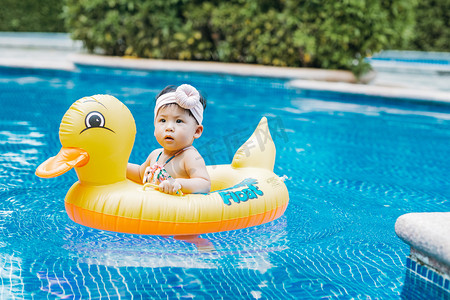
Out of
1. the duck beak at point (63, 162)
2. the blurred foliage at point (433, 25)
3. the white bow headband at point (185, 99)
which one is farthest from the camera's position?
the blurred foliage at point (433, 25)

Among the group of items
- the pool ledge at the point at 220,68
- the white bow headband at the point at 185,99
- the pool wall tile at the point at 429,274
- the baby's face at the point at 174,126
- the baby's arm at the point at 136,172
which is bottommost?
the pool wall tile at the point at 429,274

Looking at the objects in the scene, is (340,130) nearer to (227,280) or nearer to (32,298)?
(227,280)

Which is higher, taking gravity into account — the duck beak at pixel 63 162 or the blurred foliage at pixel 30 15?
the blurred foliage at pixel 30 15

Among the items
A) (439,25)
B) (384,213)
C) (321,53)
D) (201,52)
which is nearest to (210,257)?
(384,213)

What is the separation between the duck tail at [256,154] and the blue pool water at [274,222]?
396mm

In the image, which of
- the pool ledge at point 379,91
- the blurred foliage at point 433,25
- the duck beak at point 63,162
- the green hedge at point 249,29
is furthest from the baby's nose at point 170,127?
the blurred foliage at point 433,25

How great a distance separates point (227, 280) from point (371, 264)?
836 mm

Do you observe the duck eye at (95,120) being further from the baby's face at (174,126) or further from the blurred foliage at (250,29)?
the blurred foliage at (250,29)

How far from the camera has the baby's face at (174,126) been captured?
320 cm

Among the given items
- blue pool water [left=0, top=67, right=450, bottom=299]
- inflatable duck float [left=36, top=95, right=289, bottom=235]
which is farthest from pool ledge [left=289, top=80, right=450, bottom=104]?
inflatable duck float [left=36, top=95, right=289, bottom=235]

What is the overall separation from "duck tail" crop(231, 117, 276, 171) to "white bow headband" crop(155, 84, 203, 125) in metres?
0.61

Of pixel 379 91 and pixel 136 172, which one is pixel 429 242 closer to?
pixel 136 172

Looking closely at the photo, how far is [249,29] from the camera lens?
33.3ft

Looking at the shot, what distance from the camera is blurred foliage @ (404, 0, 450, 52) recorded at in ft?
44.1
